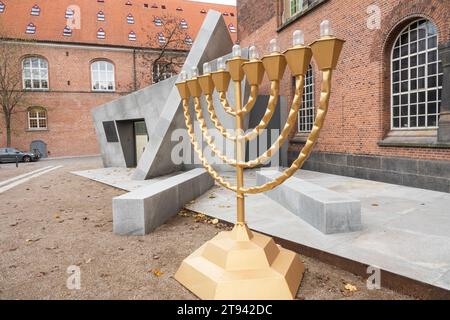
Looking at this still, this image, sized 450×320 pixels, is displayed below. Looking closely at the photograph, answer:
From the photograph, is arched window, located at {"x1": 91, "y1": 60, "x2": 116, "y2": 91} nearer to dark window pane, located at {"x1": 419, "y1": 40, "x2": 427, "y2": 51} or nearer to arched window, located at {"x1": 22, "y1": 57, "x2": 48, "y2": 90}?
arched window, located at {"x1": 22, "y1": 57, "x2": 48, "y2": 90}

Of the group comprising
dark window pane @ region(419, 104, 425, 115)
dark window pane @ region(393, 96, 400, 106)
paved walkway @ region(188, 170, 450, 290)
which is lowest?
paved walkway @ region(188, 170, 450, 290)

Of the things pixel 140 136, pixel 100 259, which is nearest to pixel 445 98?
pixel 100 259

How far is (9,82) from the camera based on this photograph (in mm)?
29953

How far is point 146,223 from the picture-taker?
5.52 meters

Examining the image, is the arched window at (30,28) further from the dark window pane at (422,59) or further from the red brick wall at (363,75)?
the dark window pane at (422,59)

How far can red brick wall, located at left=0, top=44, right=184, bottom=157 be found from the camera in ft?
102

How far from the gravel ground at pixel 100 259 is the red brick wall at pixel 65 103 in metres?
26.8

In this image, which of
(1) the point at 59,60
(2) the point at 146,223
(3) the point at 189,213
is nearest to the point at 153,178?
(3) the point at 189,213

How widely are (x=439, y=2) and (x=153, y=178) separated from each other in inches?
391

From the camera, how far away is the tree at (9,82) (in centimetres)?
2917

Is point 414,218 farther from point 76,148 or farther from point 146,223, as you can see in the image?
point 76,148

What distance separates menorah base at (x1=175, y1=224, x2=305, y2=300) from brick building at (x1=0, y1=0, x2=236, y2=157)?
28.1 m

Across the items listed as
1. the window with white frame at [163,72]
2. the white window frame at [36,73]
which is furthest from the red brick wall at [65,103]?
the window with white frame at [163,72]

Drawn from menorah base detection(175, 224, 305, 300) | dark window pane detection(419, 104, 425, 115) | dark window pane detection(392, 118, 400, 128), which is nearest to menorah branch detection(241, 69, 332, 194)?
menorah base detection(175, 224, 305, 300)
